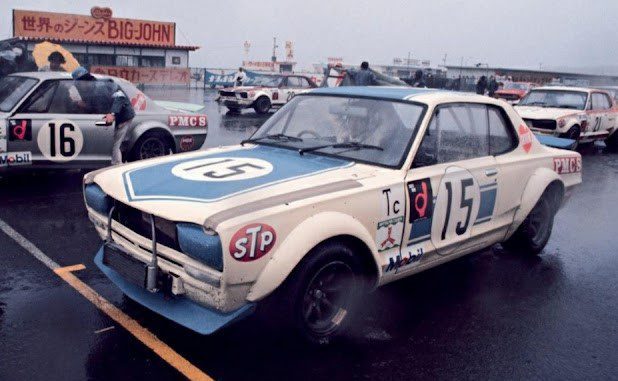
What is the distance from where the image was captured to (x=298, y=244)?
3201 mm

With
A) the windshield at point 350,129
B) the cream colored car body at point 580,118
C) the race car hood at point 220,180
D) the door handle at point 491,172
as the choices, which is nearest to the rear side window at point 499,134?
the door handle at point 491,172

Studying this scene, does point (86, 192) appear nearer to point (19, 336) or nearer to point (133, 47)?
point (19, 336)

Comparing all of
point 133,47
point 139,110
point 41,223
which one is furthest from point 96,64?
point 41,223

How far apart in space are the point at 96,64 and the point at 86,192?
34.4 metres

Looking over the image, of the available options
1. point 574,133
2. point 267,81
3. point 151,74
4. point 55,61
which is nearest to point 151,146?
point 55,61

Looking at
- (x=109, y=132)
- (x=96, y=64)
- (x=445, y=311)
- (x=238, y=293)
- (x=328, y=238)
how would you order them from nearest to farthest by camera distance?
(x=238, y=293) < (x=328, y=238) < (x=445, y=311) < (x=109, y=132) < (x=96, y=64)

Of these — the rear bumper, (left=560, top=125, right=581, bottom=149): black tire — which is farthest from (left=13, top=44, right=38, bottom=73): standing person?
(left=560, top=125, right=581, bottom=149): black tire

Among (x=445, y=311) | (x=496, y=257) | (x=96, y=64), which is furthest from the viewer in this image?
(x=96, y=64)

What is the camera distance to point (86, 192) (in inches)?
158

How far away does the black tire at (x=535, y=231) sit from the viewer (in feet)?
17.8

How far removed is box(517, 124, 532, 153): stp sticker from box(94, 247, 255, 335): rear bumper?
316cm

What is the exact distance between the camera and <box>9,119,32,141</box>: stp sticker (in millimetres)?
6969

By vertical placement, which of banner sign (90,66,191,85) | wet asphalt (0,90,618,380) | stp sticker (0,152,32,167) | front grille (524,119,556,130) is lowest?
wet asphalt (0,90,618,380)

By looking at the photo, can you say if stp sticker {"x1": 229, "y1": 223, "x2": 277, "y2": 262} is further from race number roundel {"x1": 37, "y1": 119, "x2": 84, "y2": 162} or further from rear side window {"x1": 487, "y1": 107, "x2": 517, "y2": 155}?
race number roundel {"x1": 37, "y1": 119, "x2": 84, "y2": 162}
